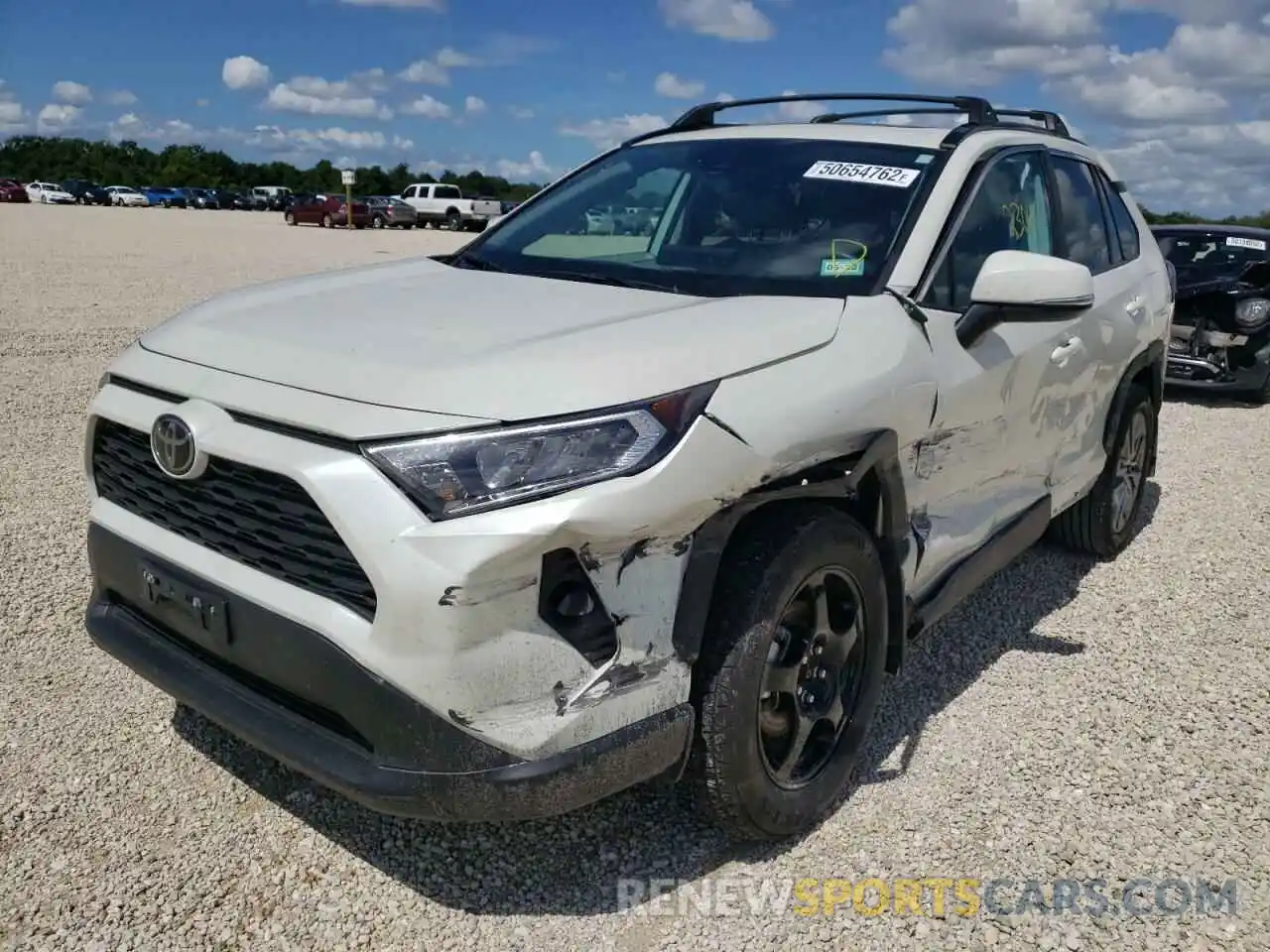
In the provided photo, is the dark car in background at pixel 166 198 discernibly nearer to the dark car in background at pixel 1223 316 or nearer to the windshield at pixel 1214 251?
the windshield at pixel 1214 251

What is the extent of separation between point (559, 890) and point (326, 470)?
122 cm

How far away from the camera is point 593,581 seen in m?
2.14

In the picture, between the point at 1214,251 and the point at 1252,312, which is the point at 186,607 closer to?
the point at 1252,312

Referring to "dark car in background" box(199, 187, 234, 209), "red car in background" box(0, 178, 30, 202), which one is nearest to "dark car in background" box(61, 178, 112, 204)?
"red car in background" box(0, 178, 30, 202)

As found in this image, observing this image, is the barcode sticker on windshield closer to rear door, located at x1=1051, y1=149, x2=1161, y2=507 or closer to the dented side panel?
the dented side panel

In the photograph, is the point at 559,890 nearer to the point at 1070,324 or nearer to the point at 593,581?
the point at 593,581

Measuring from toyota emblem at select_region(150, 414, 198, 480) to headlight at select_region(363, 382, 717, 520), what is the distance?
0.52 metres

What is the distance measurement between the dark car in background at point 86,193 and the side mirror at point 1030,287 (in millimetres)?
72967

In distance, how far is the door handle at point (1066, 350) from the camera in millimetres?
3768

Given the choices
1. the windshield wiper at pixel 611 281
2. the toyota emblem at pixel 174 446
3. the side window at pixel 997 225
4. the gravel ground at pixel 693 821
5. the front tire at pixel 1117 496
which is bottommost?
the gravel ground at pixel 693 821

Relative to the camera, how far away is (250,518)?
91.6 inches

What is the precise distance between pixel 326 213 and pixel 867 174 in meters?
44.5

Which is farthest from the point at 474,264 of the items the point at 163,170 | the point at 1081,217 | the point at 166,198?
the point at 163,170

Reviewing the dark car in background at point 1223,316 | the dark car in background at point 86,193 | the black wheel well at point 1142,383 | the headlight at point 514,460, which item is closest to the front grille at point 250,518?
the headlight at point 514,460
